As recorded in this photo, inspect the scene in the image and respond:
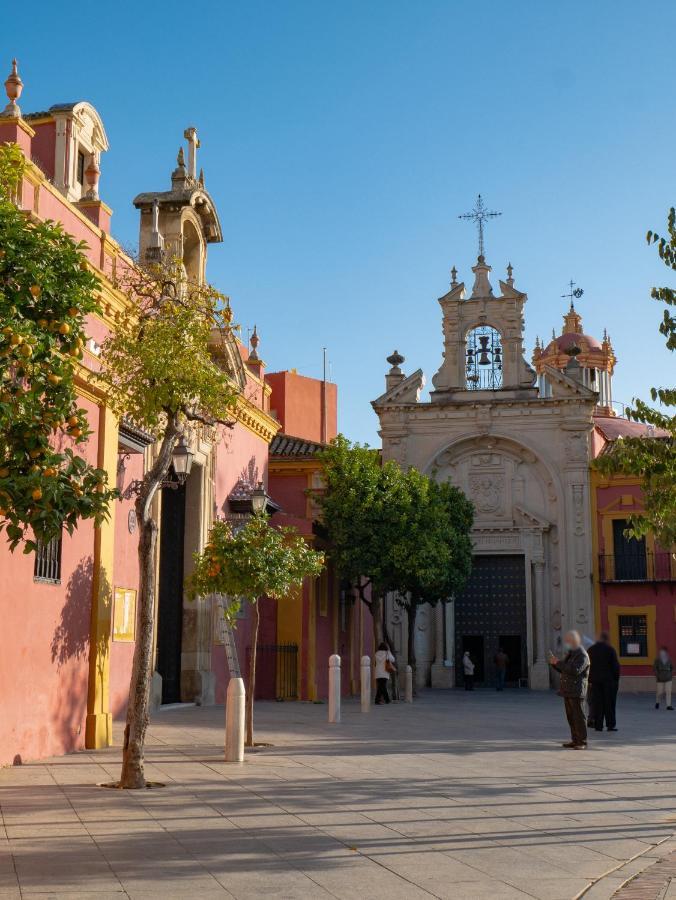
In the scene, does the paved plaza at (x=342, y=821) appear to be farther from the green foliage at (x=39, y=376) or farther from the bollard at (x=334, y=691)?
the bollard at (x=334, y=691)

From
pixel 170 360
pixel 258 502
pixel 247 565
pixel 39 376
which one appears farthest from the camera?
pixel 258 502

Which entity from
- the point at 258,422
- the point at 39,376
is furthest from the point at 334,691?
the point at 39,376

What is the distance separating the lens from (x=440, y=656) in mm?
35844

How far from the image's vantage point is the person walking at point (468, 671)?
1337 inches

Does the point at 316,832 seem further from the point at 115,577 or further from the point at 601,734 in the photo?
the point at 601,734

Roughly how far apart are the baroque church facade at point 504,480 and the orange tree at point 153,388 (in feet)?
85.2

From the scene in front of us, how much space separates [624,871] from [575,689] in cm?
784

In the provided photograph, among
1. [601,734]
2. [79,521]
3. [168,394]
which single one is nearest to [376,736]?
[601,734]

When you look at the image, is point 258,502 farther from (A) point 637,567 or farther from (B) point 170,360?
(A) point 637,567

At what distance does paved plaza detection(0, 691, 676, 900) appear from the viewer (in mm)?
6188

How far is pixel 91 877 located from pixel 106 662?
743 cm

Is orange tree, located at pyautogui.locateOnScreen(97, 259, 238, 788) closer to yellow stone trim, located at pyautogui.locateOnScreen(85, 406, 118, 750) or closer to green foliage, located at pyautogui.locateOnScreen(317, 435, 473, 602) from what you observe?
yellow stone trim, located at pyautogui.locateOnScreen(85, 406, 118, 750)

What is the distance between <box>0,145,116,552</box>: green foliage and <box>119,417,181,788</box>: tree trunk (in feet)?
8.05

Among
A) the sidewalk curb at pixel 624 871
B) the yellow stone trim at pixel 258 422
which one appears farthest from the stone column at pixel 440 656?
the sidewalk curb at pixel 624 871
